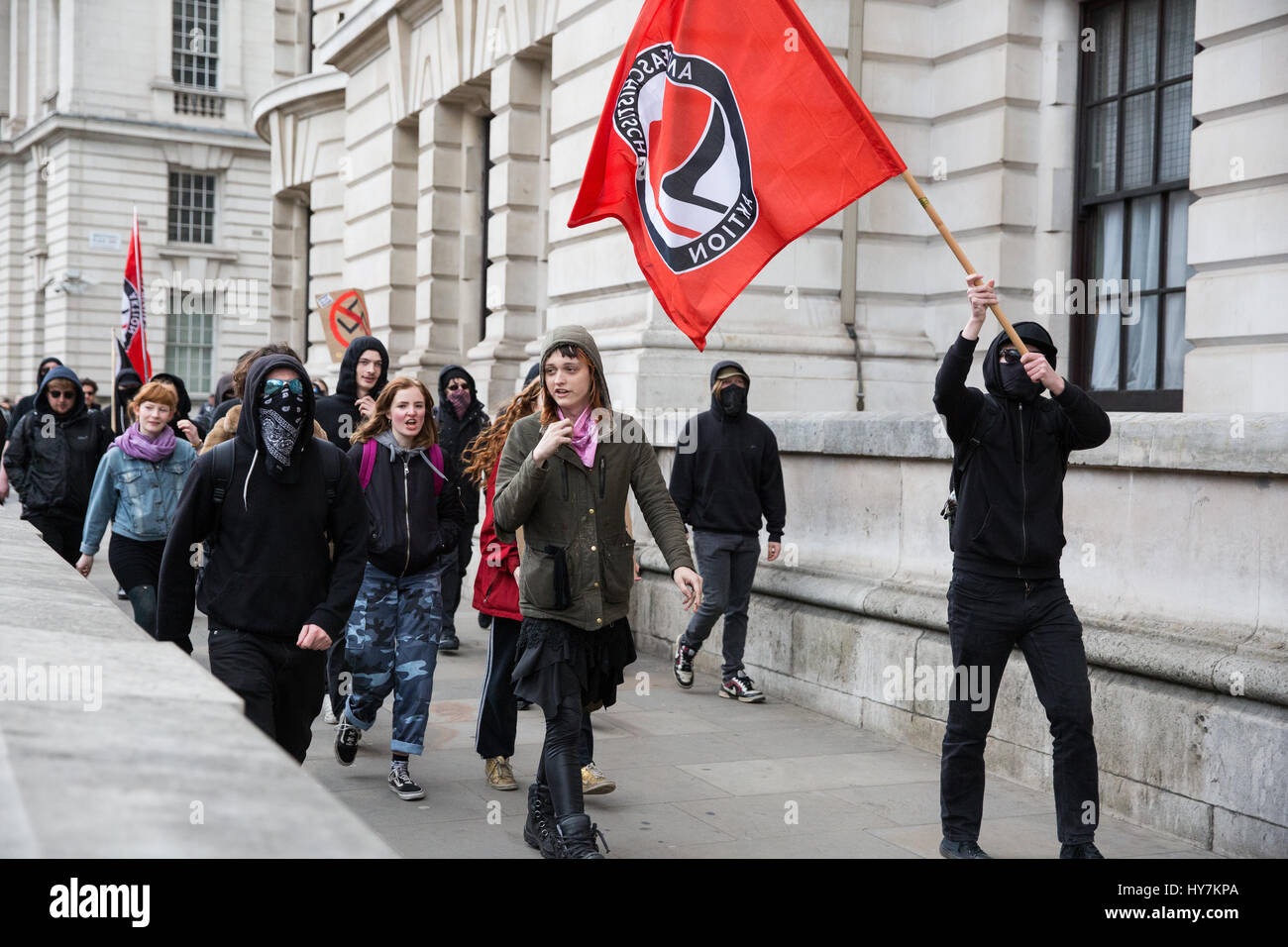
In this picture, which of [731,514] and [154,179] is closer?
[731,514]

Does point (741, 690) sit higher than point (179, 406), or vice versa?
point (179, 406)

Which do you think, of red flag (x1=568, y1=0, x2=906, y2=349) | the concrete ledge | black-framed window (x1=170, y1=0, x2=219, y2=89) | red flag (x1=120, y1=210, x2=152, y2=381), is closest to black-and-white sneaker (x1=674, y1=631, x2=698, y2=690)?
red flag (x1=568, y1=0, x2=906, y2=349)

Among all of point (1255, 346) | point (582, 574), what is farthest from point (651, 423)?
point (582, 574)

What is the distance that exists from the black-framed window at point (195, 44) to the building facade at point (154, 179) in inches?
1.7

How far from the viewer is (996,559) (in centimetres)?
518

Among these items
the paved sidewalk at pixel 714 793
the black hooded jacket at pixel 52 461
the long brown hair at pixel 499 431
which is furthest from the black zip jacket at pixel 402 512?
the black hooded jacket at pixel 52 461

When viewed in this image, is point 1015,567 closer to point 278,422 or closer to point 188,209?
point 278,422

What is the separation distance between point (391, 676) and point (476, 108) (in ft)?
37.3

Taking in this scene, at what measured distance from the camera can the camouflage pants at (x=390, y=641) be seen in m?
6.67

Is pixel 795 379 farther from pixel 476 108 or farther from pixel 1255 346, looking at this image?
pixel 476 108

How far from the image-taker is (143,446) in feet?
26.6

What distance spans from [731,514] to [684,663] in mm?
999

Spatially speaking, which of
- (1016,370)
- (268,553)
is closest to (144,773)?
(268,553)

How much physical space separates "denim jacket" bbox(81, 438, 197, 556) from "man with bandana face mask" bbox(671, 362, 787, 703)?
3079 mm
